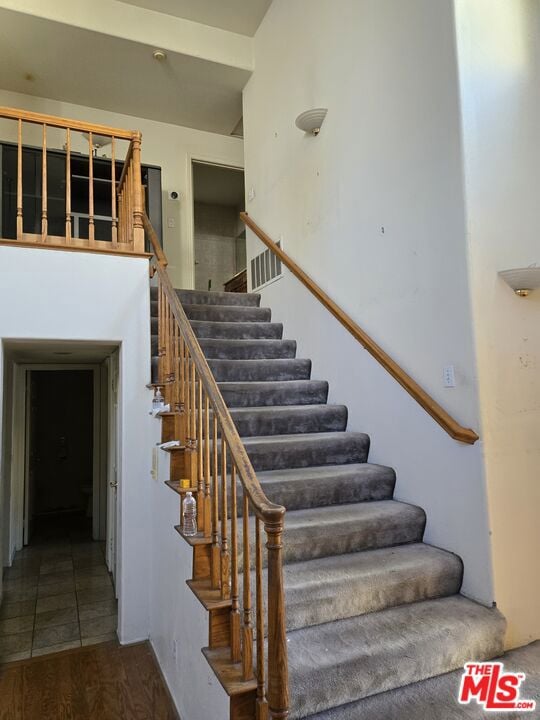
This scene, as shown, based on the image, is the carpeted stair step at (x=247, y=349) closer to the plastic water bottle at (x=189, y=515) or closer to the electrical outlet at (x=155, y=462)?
the electrical outlet at (x=155, y=462)

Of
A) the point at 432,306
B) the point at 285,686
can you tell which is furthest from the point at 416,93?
the point at 285,686

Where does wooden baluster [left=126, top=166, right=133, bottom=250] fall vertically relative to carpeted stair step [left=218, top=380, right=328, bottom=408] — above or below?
above

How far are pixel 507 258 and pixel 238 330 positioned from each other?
2.30 metres

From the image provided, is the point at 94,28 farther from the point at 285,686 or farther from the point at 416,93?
the point at 285,686

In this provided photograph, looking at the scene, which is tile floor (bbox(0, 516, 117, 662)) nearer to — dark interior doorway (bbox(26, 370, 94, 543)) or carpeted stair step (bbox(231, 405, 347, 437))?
dark interior doorway (bbox(26, 370, 94, 543))

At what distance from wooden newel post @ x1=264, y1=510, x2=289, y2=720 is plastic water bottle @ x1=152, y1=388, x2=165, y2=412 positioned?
174 centimetres

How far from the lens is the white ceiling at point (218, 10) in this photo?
469 cm

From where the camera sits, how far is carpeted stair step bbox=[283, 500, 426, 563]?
222 cm

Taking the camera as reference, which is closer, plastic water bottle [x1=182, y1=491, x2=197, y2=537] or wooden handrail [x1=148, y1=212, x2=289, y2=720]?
wooden handrail [x1=148, y1=212, x2=289, y2=720]

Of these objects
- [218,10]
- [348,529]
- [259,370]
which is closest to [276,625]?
[348,529]

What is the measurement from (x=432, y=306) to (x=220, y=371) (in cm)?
167

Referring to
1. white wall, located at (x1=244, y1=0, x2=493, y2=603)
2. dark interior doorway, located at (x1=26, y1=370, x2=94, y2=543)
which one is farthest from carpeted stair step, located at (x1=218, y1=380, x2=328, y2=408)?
dark interior doorway, located at (x1=26, y1=370, x2=94, y2=543)

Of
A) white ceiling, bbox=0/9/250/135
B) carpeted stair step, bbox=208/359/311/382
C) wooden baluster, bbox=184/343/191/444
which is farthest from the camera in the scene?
white ceiling, bbox=0/9/250/135

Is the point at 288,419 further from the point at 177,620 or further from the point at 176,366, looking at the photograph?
the point at 177,620
